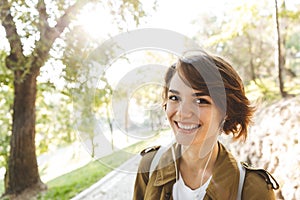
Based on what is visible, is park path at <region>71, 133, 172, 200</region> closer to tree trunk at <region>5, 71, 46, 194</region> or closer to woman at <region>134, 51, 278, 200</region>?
tree trunk at <region>5, 71, 46, 194</region>

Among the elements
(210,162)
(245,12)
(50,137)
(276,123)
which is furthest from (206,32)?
(210,162)

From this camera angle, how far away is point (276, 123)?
5.93 feet

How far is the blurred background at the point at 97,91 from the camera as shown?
3.08 ft

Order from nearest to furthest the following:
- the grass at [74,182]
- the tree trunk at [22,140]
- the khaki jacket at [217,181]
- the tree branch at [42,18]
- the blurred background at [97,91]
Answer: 1. the khaki jacket at [217,181]
2. the blurred background at [97,91]
3. the tree branch at [42,18]
4. the tree trunk at [22,140]
5. the grass at [74,182]

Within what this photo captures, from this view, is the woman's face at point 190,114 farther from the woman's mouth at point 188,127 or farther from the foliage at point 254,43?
the foliage at point 254,43

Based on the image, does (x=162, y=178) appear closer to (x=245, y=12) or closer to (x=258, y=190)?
(x=258, y=190)

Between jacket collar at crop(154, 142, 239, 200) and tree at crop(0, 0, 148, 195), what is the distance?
116 centimetres

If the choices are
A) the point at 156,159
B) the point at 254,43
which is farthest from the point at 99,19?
the point at 254,43

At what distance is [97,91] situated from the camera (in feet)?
4.74

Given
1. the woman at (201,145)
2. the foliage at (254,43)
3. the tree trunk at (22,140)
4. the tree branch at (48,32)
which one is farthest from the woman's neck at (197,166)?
the foliage at (254,43)

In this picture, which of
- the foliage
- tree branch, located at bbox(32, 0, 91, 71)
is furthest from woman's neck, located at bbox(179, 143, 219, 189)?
the foliage

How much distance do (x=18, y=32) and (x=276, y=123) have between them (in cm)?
158

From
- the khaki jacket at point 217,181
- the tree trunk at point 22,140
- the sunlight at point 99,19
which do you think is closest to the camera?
the khaki jacket at point 217,181

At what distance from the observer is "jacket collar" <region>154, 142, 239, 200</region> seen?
634 mm
